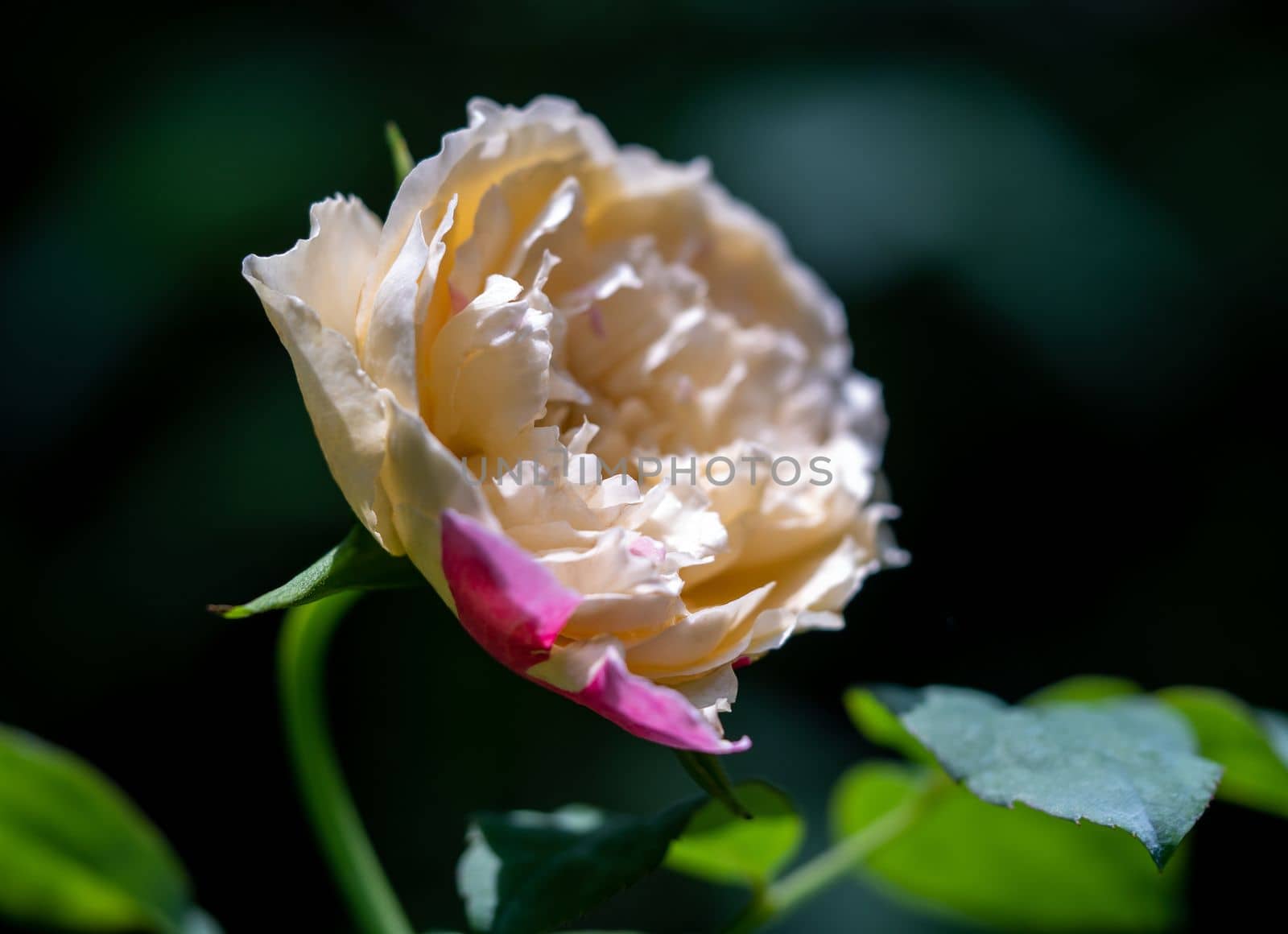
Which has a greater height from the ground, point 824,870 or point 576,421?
point 576,421

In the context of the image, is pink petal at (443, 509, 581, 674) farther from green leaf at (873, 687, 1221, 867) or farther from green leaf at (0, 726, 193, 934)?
green leaf at (0, 726, 193, 934)

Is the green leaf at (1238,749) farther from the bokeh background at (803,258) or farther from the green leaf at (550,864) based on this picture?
the bokeh background at (803,258)

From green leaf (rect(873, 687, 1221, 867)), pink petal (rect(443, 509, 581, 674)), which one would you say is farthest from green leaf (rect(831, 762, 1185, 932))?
pink petal (rect(443, 509, 581, 674))

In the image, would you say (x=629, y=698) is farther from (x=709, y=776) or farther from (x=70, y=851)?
(x=70, y=851)

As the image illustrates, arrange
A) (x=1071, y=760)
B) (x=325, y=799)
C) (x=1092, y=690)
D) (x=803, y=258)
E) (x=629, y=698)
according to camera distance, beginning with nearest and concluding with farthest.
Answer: (x=629, y=698)
(x=1071, y=760)
(x=325, y=799)
(x=1092, y=690)
(x=803, y=258)

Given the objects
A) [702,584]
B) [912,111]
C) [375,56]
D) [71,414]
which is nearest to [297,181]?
[375,56]

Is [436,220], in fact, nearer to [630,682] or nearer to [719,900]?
[630,682]

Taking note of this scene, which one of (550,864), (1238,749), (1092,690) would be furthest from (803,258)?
(550,864)

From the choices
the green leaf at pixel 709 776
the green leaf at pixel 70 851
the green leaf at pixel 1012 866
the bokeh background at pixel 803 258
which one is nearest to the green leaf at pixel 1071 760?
the green leaf at pixel 709 776
